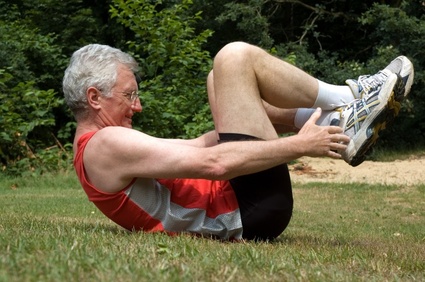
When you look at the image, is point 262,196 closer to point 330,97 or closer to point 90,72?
point 330,97

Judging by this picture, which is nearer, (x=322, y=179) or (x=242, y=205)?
(x=242, y=205)

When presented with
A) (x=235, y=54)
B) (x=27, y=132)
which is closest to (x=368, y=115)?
(x=235, y=54)

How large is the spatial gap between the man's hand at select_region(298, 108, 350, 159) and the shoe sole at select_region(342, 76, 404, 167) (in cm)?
29

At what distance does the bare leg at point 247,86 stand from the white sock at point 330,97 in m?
0.21

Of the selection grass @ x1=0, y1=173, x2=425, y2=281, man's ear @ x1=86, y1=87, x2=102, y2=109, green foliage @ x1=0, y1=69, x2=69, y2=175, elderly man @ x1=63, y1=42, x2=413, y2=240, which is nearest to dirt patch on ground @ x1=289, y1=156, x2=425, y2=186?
green foliage @ x1=0, y1=69, x2=69, y2=175

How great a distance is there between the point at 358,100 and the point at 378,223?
3436mm

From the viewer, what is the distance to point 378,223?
7.23 m

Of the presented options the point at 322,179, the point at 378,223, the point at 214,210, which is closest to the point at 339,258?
the point at 214,210

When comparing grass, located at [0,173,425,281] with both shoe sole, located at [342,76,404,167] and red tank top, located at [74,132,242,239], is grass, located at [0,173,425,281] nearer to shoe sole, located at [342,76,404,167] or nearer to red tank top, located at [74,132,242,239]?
red tank top, located at [74,132,242,239]

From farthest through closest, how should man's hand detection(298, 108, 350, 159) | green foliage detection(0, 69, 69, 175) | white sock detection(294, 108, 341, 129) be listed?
green foliage detection(0, 69, 69, 175) < white sock detection(294, 108, 341, 129) < man's hand detection(298, 108, 350, 159)

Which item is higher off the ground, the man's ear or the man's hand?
Answer: the man's ear

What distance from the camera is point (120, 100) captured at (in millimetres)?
3938

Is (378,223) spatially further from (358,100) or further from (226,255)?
(226,255)

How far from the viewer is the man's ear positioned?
3891mm
